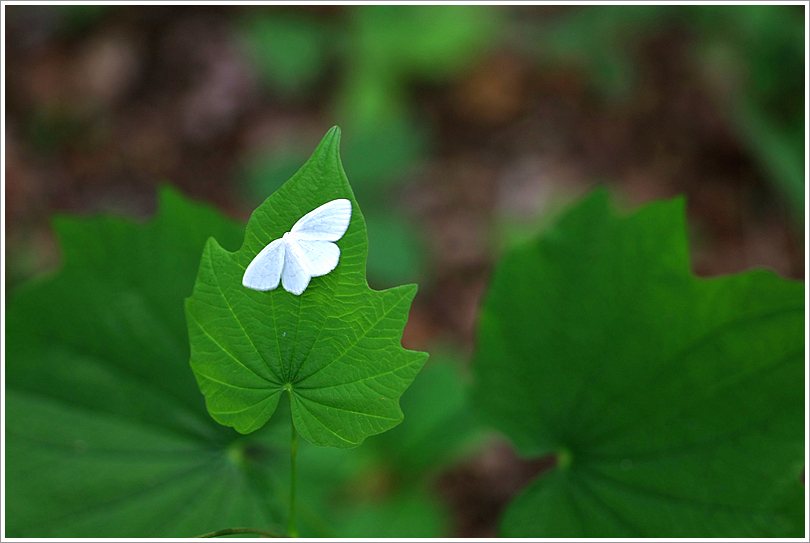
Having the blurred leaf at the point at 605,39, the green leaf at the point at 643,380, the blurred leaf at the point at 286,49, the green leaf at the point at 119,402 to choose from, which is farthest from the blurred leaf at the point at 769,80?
the green leaf at the point at 119,402

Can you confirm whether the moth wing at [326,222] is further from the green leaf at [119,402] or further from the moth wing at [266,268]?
the green leaf at [119,402]

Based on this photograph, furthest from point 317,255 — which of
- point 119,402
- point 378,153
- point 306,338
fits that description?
point 378,153

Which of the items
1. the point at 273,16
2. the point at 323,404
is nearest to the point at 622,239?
the point at 323,404

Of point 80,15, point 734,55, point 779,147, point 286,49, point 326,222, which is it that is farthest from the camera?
point 80,15

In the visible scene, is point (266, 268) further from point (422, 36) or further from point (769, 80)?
point (769, 80)

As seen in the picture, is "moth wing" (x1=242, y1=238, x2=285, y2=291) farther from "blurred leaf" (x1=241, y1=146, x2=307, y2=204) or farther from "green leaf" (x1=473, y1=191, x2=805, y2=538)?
"blurred leaf" (x1=241, y1=146, x2=307, y2=204)

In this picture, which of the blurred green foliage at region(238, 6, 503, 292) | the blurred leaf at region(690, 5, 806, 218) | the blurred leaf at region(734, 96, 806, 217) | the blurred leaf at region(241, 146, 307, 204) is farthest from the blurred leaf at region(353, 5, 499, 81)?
the blurred leaf at region(734, 96, 806, 217)
